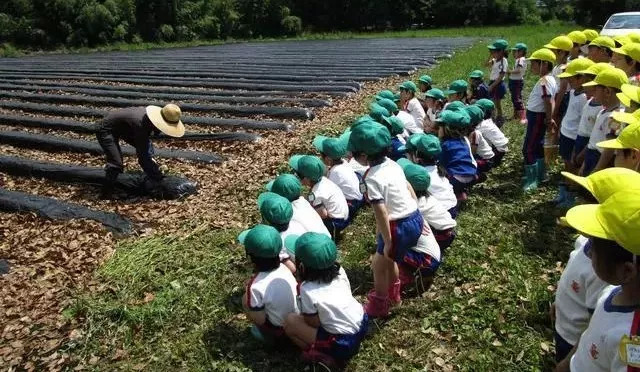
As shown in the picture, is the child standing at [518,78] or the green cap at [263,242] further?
the child standing at [518,78]

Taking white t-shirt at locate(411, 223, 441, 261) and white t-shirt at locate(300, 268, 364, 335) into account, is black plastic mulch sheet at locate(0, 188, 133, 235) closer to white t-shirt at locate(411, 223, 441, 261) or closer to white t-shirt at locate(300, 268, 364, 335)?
white t-shirt at locate(300, 268, 364, 335)

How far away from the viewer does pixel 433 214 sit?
191 inches

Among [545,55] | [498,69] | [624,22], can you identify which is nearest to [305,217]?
[545,55]

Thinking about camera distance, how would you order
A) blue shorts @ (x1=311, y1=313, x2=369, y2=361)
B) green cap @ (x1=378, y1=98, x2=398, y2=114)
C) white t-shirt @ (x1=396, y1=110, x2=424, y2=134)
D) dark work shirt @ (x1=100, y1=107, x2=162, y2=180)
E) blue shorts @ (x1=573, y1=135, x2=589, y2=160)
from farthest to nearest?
white t-shirt @ (x1=396, y1=110, x2=424, y2=134)
green cap @ (x1=378, y1=98, x2=398, y2=114)
dark work shirt @ (x1=100, y1=107, x2=162, y2=180)
blue shorts @ (x1=573, y1=135, x2=589, y2=160)
blue shorts @ (x1=311, y1=313, x2=369, y2=361)

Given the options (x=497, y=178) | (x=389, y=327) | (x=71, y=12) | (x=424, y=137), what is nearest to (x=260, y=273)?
(x=389, y=327)

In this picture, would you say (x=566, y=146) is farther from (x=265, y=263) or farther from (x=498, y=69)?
(x=498, y=69)

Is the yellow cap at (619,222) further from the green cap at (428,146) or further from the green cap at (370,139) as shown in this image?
the green cap at (428,146)

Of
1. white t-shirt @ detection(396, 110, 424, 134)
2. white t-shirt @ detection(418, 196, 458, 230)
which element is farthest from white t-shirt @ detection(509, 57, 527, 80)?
white t-shirt @ detection(418, 196, 458, 230)

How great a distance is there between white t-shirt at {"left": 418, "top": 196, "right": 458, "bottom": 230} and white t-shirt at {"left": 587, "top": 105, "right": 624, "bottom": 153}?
1.55m

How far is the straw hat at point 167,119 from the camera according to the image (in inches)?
261

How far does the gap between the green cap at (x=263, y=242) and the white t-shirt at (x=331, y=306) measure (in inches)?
13.8

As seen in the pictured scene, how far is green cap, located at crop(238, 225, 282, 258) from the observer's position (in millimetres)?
3777

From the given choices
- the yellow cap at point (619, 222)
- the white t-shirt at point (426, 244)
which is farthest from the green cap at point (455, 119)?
the yellow cap at point (619, 222)

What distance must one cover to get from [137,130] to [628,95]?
18.6 feet
